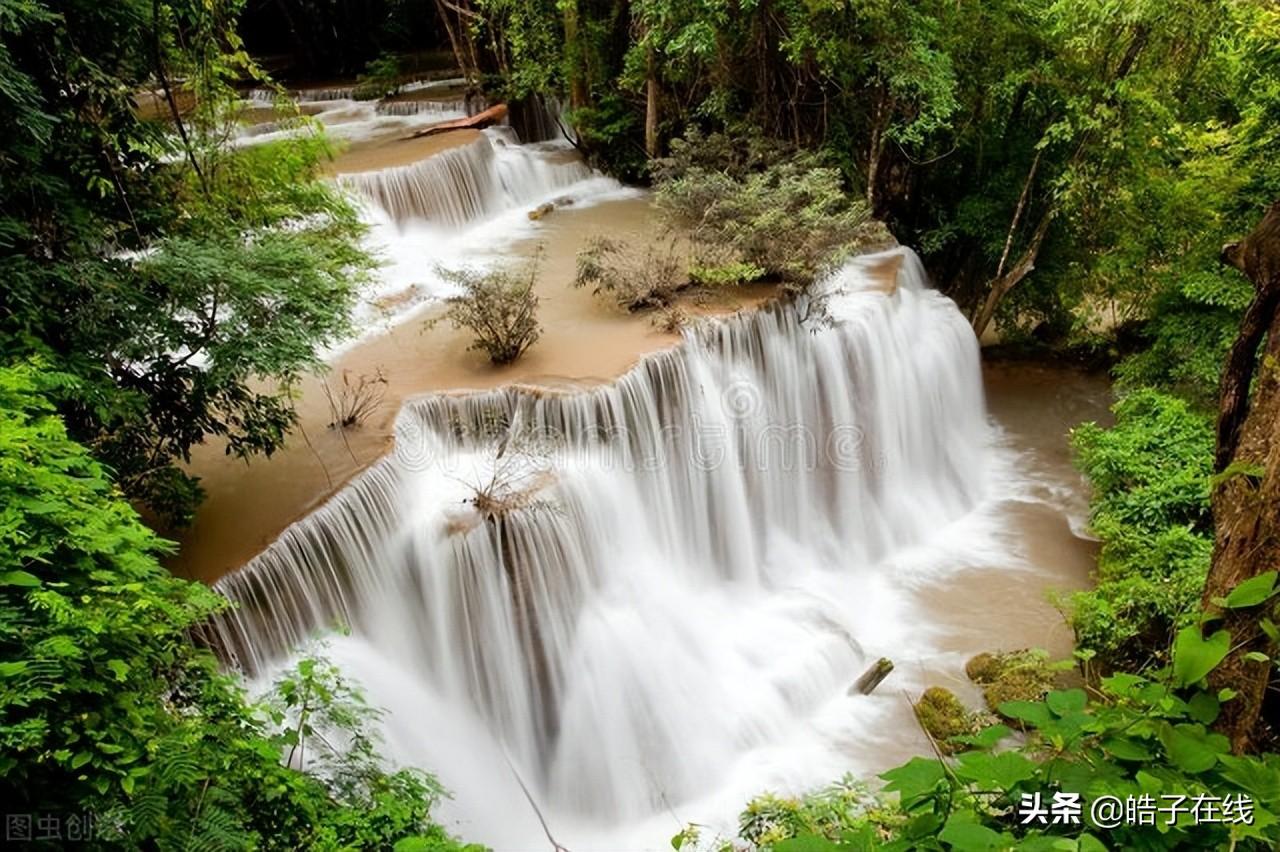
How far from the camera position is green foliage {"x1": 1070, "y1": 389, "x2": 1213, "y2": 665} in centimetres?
650

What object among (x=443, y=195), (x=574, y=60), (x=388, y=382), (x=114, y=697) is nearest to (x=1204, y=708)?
(x=114, y=697)

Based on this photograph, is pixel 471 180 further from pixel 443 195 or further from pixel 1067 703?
pixel 1067 703

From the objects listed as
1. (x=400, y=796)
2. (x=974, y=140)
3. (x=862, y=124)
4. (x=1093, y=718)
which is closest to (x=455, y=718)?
(x=400, y=796)

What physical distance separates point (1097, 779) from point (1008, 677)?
5.09 meters

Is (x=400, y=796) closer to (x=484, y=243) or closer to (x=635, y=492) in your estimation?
(x=635, y=492)

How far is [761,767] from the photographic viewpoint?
6594 mm

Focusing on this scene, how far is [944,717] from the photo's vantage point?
657cm

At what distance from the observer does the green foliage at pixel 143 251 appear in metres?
4.34

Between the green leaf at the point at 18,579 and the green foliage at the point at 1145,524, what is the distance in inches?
239

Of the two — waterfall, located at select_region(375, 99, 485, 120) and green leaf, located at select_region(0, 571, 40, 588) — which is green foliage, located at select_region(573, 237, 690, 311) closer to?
green leaf, located at select_region(0, 571, 40, 588)

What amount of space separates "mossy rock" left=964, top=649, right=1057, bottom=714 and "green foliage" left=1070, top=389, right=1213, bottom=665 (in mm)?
447

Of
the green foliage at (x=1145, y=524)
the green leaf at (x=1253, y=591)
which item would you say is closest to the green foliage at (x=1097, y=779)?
the green leaf at (x=1253, y=591)

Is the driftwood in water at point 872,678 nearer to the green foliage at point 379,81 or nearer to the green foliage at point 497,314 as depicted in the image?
the green foliage at point 497,314

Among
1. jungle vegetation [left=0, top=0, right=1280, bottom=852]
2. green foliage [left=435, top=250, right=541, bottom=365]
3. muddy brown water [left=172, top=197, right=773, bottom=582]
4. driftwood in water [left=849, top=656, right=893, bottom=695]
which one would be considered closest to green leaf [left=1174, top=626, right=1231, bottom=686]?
jungle vegetation [left=0, top=0, right=1280, bottom=852]
